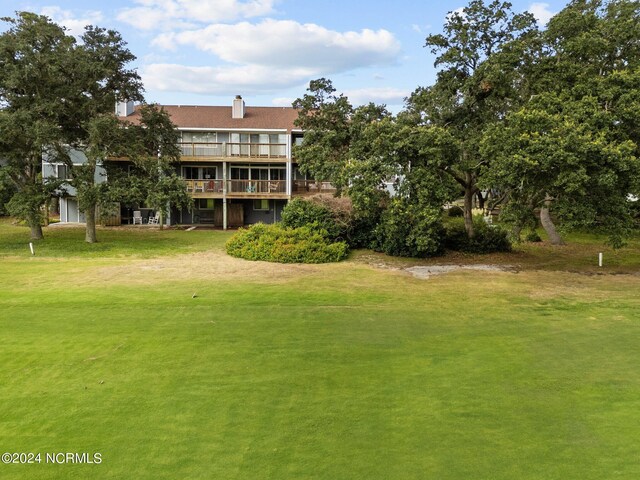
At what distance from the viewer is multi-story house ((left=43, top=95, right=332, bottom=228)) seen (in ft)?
104

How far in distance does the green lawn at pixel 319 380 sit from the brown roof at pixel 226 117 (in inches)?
823

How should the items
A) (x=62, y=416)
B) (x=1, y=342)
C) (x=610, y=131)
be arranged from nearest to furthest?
(x=62, y=416) < (x=1, y=342) < (x=610, y=131)

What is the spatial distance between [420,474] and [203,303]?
27.4ft

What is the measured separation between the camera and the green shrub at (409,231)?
716 inches

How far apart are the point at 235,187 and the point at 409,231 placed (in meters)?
15.0

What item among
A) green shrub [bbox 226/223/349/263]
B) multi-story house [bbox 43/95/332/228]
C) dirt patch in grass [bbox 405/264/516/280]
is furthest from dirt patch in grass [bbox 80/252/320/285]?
multi-story house [bbox 43/95/332/228]

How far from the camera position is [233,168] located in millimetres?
33781

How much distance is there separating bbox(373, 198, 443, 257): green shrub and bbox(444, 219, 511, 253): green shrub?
1149 millimetres

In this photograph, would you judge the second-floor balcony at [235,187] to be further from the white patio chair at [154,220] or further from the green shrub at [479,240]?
the green shrub at [479,240]

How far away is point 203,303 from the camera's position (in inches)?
485

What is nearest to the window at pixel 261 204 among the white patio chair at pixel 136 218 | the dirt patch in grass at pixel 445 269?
the white patio chair at pixel 136 218

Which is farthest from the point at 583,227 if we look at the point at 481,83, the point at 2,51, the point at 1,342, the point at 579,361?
the point at 2,51

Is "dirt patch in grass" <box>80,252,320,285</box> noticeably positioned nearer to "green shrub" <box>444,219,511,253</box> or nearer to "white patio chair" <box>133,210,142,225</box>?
"green shrub" <box>444,219,511,253</box>

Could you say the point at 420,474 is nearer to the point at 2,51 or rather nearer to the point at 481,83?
the point at 481,83
